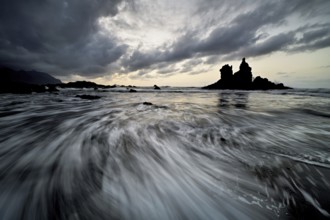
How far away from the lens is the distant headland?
198 feet

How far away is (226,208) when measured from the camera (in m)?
→ 1.67

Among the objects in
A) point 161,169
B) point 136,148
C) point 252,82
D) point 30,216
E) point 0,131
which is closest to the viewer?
point 30,216

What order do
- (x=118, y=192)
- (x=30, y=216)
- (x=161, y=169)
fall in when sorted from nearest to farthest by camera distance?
(x=30, y=216), (x=118, y=192), (x=161, y=169)

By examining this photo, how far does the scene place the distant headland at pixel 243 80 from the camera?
198 ft

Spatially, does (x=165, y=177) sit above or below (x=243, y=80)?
below

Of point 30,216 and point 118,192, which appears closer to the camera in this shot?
point 30,216

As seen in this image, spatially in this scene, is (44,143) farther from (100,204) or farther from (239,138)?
(239,138)

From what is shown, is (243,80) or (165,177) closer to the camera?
(165,177)

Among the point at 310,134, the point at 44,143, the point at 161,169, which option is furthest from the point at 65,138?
the point at 310,134

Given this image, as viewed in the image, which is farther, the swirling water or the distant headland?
the distant headland

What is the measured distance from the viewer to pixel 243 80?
65.1 meters

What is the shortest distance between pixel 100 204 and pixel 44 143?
2995 mm

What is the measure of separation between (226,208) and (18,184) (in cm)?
274

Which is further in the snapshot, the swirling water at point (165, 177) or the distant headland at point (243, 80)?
the distant headland at point (243, 80)
